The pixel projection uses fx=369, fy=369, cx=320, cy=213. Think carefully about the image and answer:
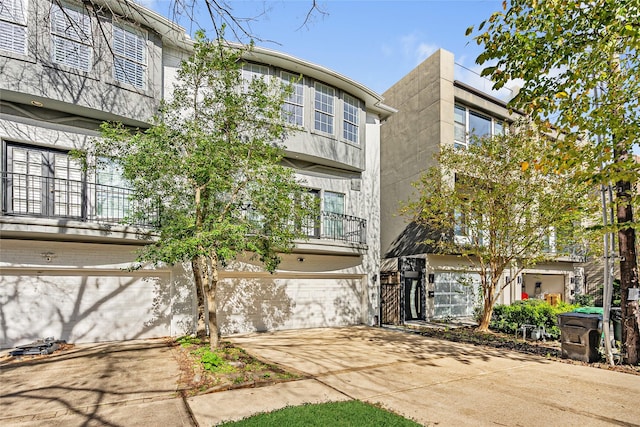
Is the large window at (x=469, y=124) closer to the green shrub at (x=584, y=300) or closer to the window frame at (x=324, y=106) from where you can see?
the window frame at (x=324, y=106)

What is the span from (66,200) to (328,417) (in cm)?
883

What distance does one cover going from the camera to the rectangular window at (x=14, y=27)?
8695mm

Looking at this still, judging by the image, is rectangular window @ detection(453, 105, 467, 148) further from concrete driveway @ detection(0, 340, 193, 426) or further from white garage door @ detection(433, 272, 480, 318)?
concrete driveway @ detection(0, 340, 193, 426)

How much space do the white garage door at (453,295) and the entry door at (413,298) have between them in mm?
736

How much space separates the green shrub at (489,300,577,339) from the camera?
1143 cm

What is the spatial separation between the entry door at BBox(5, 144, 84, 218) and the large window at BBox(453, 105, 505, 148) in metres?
14.1

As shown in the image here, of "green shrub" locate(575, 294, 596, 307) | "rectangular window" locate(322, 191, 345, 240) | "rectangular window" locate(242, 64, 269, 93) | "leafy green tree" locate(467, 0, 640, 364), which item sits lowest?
"green shrub" locate(575, 294, 596, 307)

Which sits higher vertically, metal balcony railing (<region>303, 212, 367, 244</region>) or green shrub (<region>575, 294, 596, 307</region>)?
metal balcony railing (<region>303, 212, 367, 244</region>)

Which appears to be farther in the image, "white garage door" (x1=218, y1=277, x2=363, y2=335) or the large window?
the large window

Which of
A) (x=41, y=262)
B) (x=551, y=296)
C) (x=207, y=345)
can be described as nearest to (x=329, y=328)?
(x=207, y=345)

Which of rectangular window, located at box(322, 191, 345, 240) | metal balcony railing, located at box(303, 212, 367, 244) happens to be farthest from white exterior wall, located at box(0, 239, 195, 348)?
rectangular window, located at box(322, 191, 345, 240)

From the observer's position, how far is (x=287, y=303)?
42.5ft

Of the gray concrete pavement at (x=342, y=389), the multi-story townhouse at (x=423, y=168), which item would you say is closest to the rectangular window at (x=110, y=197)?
the gray concrete pavement at (x=342, y=389)

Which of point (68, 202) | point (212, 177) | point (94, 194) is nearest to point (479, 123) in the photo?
point (212, 177)
